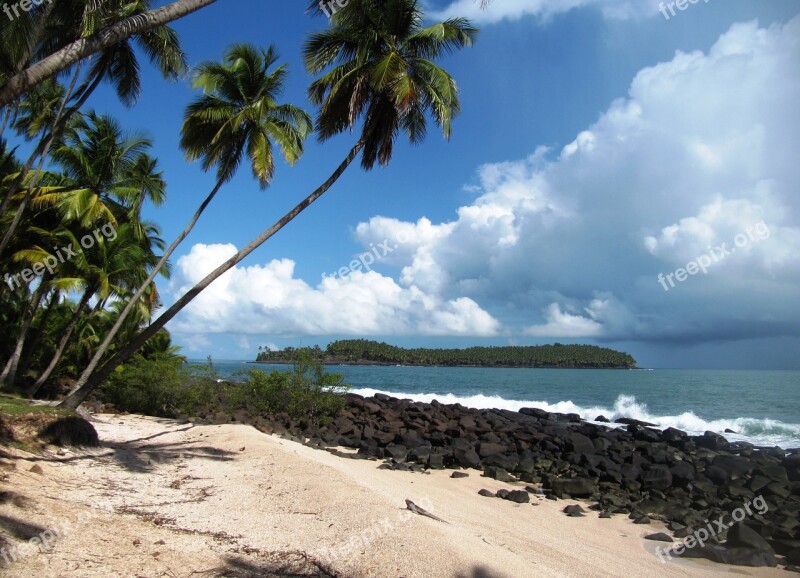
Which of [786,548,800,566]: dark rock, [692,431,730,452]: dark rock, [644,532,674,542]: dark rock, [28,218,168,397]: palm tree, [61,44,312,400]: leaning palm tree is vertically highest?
[61,44,312,400]: leaning palm tree

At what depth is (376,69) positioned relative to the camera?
11555 mm

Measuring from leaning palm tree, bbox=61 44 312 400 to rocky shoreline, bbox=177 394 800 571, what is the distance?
25.2 ft

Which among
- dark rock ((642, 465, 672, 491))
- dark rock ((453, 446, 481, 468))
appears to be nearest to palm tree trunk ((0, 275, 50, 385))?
dark rock ((453, 446, 481, 468))

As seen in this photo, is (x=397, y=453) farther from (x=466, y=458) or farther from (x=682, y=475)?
(x=682, y=475)

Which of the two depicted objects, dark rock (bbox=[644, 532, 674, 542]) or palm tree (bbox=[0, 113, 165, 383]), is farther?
palm tree (bbox=[0, 113, 165, 383])

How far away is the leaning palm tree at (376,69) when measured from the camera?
11977 millimetres

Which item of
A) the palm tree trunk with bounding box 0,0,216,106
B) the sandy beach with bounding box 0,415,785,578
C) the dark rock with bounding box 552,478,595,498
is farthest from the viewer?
the dark rock with bounding box 552,478,595,498

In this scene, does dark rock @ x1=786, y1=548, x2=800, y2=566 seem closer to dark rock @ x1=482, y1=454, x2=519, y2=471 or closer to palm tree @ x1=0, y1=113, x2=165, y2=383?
dark rock @ x1=482, y1=454, x2=519, y2=471

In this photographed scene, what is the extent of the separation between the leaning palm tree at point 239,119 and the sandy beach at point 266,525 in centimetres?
617

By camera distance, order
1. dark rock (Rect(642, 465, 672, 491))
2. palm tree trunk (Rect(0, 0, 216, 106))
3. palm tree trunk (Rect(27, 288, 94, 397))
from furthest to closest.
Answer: palm tree trunk (Rect(27, 288, 94, 397)) < dark rock (Rect(642, 465, 672, 491)) < palm tree trunk (Rect(0, 0, 216, 106))

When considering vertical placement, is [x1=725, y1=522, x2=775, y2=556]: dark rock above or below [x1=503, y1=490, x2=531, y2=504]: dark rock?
above

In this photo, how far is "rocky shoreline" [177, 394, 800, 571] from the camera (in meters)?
9.22

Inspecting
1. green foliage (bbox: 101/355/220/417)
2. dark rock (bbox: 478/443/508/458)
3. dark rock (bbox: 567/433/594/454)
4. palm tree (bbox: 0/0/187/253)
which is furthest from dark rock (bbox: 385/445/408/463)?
palm tree (bbox: 0/0/187/253)

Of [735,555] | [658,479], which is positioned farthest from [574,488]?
[735,555]
